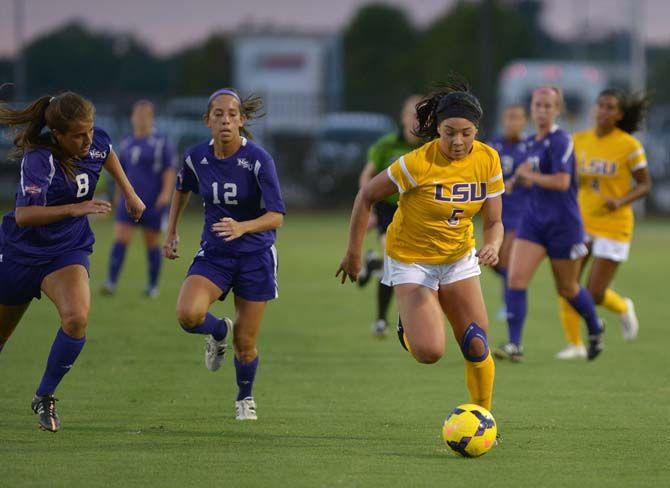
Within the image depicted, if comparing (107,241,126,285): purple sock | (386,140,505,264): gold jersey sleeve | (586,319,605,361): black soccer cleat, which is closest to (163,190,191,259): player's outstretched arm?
(386,140,505,264): gold jersey sleeve

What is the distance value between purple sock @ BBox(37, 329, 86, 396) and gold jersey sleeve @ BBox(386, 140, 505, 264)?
1.92 m

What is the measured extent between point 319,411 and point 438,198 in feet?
6.44

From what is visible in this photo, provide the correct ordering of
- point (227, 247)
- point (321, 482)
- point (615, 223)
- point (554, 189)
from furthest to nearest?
point (615, 223) < point (554, 189) < point (227, 247) < point (321, 482)

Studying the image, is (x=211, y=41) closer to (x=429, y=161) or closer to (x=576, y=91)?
(x=576, y=91)

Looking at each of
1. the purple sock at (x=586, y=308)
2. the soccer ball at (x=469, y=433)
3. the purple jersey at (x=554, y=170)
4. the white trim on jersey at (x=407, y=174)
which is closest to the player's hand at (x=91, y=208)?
the white trim on jersey at (x=407, y=174)

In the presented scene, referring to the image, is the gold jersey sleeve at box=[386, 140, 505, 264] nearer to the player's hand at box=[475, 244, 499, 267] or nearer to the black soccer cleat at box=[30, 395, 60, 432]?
the player's hand at box=[475, 244, 499, 267]

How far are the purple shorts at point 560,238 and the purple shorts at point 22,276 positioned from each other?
15.1 feet

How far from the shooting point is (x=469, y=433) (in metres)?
7.24

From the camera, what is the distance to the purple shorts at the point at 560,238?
11.1 m

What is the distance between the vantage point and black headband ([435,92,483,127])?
7480 mm

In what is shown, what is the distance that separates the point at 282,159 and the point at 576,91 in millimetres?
8560

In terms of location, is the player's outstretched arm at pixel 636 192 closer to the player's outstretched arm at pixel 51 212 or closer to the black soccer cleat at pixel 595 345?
the black soccer cleat at pixel 595 345

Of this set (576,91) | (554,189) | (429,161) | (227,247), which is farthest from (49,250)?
(576,91)

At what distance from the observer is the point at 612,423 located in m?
8.45
